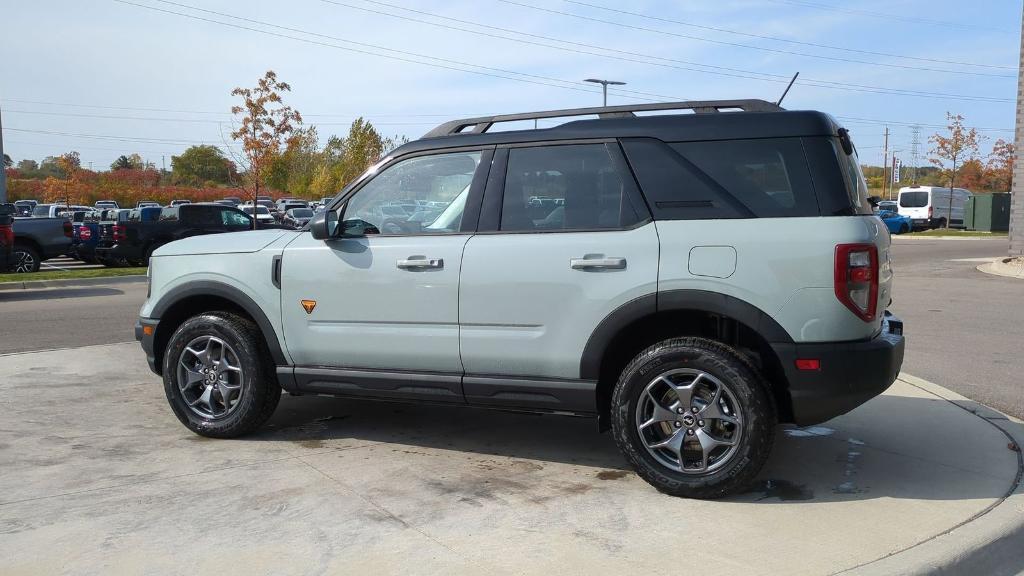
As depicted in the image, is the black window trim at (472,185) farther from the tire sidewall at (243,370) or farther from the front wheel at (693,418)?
the front wheel at (693,418)

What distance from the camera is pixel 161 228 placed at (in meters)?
22.8

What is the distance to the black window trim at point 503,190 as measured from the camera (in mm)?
4762

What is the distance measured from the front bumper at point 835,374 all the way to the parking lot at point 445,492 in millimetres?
512

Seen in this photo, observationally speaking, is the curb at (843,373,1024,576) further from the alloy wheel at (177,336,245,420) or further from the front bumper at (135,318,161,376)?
the front bumper at (135,318,161,376)

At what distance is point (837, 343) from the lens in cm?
438

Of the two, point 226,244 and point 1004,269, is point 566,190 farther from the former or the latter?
point 1004,269

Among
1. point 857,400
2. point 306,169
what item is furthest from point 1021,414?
point 306,169

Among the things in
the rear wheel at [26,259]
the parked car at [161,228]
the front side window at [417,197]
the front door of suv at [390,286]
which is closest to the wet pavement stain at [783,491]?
the front door of suv at [390,286]

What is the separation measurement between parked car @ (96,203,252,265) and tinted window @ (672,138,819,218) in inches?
761

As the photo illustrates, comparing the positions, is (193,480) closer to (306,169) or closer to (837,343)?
(837,343)

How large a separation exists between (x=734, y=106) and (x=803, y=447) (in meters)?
2.16

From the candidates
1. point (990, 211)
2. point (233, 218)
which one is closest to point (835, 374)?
point (233, 218)

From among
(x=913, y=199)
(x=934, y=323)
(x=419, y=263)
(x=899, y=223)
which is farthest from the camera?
(x=913, y=199)

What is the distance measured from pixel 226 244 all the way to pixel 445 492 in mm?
2339
